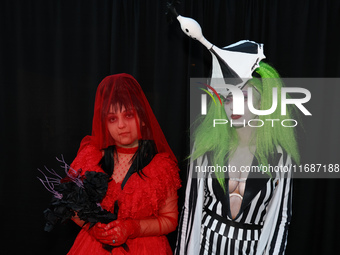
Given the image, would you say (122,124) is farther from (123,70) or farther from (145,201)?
(123,70)

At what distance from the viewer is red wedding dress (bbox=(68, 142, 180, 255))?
127 cm

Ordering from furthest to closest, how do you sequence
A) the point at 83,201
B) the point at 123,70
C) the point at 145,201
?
the point at 123,70 < the point at 145,201 < the point at 83,201

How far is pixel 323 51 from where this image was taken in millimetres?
1793

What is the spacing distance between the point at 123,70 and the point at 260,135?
0.92m

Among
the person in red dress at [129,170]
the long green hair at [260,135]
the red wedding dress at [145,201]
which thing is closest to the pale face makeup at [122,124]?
the person in red dress at [129,170]

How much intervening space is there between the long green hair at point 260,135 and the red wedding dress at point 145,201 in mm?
171

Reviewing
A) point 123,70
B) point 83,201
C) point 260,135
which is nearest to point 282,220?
point 260,135

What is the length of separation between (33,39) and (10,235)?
120 centimetres

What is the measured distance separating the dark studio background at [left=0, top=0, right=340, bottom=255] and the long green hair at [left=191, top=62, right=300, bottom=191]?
0.50 meters

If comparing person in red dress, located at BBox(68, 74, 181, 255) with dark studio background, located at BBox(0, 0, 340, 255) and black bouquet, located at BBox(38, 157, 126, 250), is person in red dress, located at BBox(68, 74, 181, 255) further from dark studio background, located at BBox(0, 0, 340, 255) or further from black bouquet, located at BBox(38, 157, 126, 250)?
dark studio background, located at BBox(0, 0, 340, 255)

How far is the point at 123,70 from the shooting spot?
1.86 m

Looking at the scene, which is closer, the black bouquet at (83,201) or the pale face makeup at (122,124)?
the black bouquet at (83,201)

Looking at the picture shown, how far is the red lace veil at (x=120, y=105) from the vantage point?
1.30 meters

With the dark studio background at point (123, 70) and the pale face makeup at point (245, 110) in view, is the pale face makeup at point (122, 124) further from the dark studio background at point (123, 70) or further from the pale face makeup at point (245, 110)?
the dark studio background at point (123, 70)
